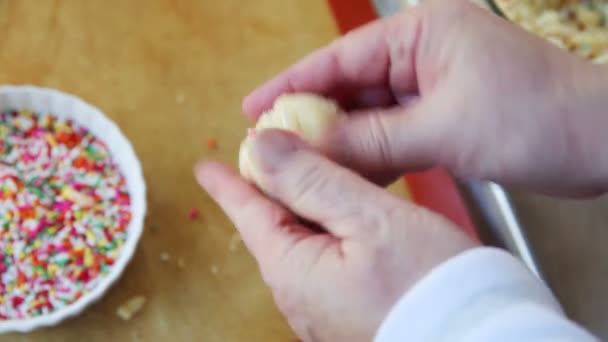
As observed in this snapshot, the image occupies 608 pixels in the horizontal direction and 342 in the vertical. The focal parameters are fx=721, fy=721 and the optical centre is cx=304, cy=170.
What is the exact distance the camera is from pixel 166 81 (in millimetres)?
803

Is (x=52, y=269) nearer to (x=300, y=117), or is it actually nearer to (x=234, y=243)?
(x=234, y=243)

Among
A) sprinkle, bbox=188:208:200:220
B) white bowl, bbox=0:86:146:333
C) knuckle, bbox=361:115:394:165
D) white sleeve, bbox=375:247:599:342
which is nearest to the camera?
white sleeve, bbox=375:247:599:342

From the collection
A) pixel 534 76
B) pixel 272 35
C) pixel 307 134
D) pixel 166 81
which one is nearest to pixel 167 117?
pixel 166 81

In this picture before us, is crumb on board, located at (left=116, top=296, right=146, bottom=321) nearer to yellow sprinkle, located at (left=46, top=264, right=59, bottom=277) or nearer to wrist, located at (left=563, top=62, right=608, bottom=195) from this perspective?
yellow sprinkle, located at (left=46, top=264, right=59, bottom=277)

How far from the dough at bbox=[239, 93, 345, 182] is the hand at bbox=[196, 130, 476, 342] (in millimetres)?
45

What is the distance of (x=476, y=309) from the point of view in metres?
0.37

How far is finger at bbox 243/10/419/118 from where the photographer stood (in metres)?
0.55

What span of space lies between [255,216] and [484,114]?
0.57 ft

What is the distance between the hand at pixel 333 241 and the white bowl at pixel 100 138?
0.23m

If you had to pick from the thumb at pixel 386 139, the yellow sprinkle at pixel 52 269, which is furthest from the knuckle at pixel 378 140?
the yellow sprinkle at pixel 52 269

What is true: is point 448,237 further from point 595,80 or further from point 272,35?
point 272,35

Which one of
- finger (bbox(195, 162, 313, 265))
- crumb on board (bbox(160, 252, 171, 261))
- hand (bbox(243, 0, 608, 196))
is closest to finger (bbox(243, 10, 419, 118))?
hand (bbox(243, 0, 608, 196))

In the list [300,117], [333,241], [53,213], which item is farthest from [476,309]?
[53,213]

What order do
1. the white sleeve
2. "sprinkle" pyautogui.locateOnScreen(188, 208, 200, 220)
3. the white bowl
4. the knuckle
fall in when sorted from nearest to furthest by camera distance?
the white sleeve
the knuckle
the white bowl
"sprinkle" pyautogui.locateOnScreen(188, 208, 200, 220)
